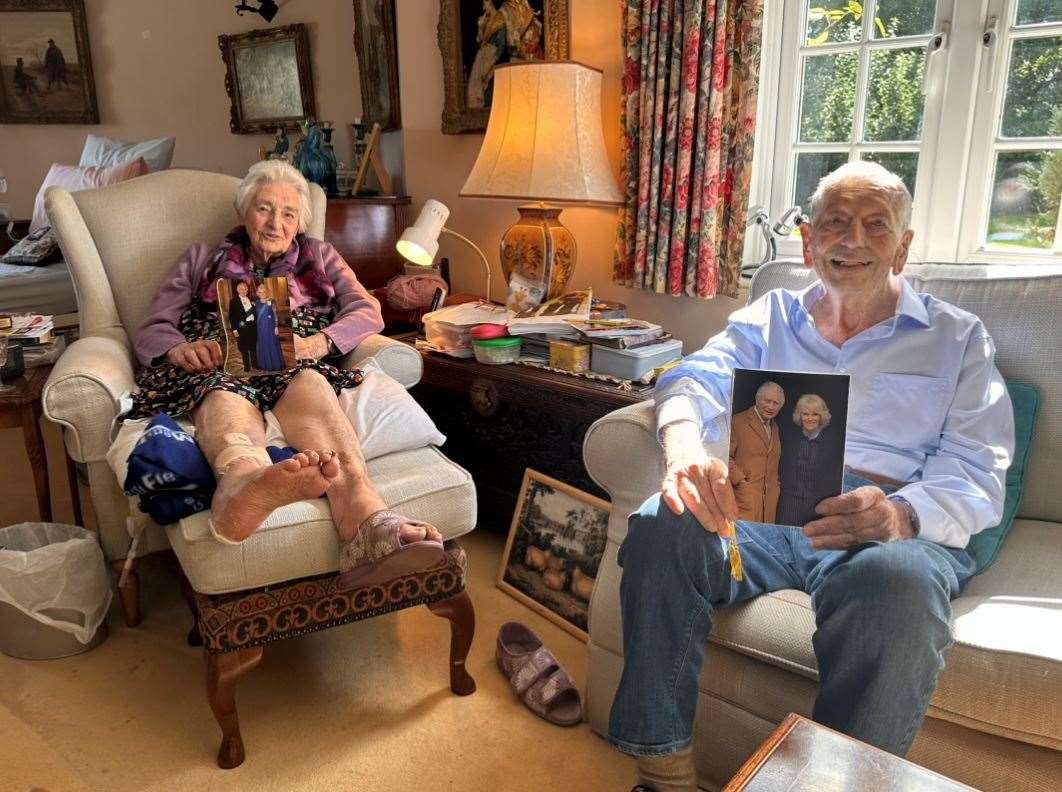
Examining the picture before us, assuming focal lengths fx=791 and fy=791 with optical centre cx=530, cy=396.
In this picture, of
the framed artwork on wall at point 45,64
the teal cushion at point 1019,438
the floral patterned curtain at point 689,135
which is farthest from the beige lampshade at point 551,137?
the framed artwork on wall at point 45,64

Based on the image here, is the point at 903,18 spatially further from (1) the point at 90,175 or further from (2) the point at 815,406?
(1) the point at 90,175

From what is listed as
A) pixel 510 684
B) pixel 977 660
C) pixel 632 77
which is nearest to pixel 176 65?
pixel 632 77

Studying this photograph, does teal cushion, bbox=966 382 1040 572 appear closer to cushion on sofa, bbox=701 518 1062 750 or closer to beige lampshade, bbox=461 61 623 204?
cushion on sofa, bbox=701 518 1062 750

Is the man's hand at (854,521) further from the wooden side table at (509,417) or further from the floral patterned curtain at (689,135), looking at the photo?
the floral patterned curtain at (689,135)

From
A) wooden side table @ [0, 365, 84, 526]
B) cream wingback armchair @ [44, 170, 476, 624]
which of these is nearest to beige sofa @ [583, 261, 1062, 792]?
cream wingback armchair @ [44, 170, 476, 624]

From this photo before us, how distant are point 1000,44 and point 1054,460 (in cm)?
100

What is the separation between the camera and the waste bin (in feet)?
5.75

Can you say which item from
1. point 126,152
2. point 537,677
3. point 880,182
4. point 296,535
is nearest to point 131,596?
point 296,535

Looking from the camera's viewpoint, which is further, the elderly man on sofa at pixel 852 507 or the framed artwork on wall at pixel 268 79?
the framed artwork on wall at pixel 268 79

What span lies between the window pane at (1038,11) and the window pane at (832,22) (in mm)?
358

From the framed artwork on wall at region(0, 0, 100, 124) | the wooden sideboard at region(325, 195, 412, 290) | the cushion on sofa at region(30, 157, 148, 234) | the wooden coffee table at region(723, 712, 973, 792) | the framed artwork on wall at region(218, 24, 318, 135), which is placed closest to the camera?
the wooden coffee table at region(723, 712, 973, 792)

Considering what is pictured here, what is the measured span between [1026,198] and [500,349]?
1335 mm

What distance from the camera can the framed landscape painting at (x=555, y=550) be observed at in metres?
1.93

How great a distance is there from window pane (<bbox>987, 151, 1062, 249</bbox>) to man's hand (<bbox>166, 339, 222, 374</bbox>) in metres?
1.94
